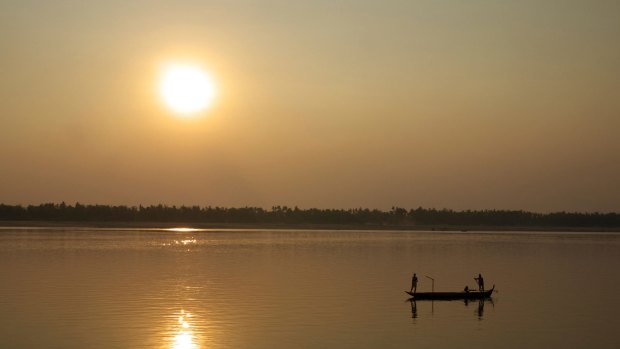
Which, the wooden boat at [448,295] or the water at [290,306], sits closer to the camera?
the water at [290,306]

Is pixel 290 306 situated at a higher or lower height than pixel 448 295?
lower

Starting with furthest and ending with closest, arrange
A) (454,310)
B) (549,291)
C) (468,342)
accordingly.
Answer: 1. (549,291)
2. (454,310)
3. (468,342)

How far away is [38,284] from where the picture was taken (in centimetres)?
4947

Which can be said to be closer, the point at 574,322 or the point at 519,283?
the point at 574,322

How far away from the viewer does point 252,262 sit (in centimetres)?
7219

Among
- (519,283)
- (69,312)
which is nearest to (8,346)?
(69,312)

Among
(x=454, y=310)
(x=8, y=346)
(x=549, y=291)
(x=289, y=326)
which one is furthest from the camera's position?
(x=549, y=291)

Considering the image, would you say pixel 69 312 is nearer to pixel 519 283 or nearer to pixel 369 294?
pixel 369 294

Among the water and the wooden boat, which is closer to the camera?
the water

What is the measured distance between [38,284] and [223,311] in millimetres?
16933

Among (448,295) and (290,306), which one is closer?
(290,306)

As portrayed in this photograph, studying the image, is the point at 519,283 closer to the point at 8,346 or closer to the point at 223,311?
the point at 223,311

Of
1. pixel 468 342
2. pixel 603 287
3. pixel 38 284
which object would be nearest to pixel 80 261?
pixel 38 284

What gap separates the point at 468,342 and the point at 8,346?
16.8 meters
